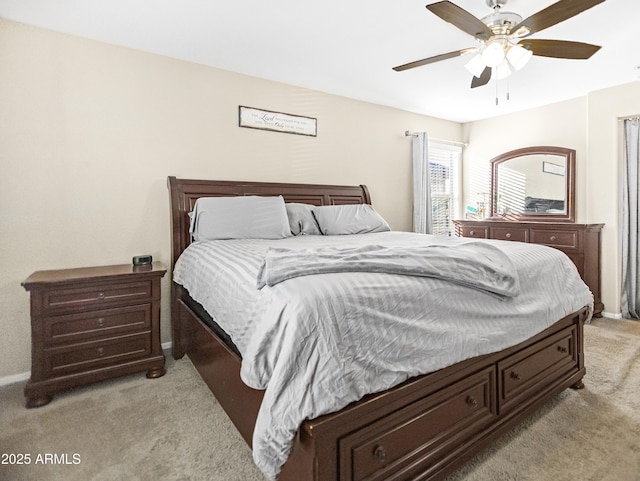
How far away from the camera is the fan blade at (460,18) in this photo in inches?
67.9

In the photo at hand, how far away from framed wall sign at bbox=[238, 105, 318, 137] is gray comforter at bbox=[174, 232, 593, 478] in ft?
6.49

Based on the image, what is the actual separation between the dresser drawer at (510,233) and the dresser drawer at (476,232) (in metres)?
0.08

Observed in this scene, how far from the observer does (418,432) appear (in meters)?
1.34

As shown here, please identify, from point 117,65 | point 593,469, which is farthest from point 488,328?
point 117,65

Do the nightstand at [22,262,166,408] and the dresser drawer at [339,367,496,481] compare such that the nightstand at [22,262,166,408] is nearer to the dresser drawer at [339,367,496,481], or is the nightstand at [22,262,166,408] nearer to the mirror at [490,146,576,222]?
the dresser drawer at [339,367,496,481]

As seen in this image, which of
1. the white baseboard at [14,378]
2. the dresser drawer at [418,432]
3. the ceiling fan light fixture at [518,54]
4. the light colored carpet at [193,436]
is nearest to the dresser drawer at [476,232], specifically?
the light colored carpet at [193,436]

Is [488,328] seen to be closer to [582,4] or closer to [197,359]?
[582,4]

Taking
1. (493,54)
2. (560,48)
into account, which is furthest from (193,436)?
(560,48)

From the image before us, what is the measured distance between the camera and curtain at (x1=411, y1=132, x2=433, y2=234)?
4508 millimetres

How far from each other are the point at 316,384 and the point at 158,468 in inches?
39.9

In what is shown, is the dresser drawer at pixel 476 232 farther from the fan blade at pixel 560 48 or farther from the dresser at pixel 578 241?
the fan blade at pixel 560 48

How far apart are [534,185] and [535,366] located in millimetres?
3281

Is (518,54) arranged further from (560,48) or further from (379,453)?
(379,453)

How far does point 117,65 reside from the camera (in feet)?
8.87
